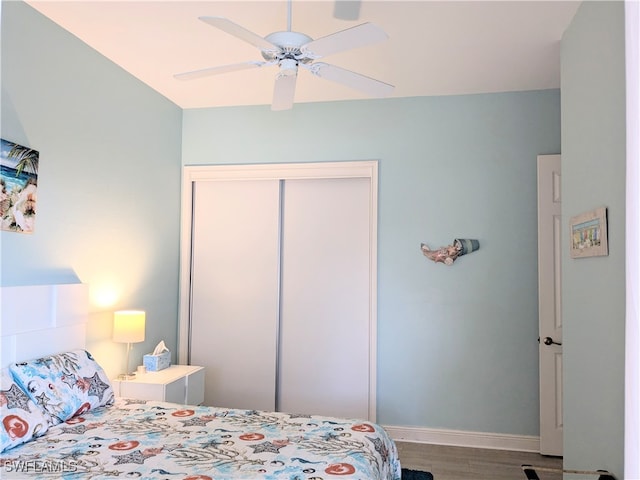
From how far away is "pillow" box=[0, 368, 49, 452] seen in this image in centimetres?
204

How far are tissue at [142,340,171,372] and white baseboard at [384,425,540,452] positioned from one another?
5.70ft

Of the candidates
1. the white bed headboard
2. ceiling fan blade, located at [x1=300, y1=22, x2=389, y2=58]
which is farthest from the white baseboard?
ceiling fan blade, located at [x1=300, y1=22, x2=389, y2=58]

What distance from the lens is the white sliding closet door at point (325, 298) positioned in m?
3.92

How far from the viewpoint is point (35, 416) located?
Answer: 2.20m

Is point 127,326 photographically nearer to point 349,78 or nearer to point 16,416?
point 16,416

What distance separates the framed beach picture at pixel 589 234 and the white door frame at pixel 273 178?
5.51 ft

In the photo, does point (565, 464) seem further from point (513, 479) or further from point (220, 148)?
point (220, 148)

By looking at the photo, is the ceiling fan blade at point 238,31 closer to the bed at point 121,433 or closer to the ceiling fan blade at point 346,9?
the ceiling fan blade at point 346,9

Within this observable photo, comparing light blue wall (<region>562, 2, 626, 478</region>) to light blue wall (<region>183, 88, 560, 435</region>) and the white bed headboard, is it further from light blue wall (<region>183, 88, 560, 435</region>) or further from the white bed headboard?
the white bed headboard

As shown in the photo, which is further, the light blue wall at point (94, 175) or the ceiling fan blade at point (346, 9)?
the light blue wall at point (94, 175)

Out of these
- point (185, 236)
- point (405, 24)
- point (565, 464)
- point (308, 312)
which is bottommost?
point (565, 464)

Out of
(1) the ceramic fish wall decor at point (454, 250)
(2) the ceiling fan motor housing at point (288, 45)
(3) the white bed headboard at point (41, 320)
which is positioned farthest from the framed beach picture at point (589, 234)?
(3) the white bed headboard at point (41, 320)

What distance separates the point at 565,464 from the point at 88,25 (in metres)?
3.51

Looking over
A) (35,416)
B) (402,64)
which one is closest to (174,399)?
(35,416)
